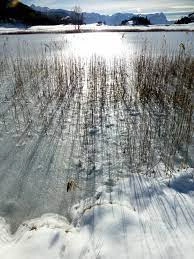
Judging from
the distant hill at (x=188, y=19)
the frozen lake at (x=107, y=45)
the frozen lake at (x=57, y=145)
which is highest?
the distant hill at (x=188, y=19)

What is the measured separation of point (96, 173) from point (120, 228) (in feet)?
3.53

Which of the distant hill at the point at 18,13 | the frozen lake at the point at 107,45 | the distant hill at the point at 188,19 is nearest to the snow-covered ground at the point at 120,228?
the frozen lake at the point at 107,45

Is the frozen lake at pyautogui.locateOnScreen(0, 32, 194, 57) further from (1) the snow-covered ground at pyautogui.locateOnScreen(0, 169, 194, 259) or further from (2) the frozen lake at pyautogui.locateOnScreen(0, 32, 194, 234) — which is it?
(1) the snow-covered ground at pyautogui.locateOnScreen(0, 169, 194, 259)

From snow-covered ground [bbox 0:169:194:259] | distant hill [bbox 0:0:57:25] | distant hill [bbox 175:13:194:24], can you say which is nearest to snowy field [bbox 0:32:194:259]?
snow-covered ground [bbox 0:169:194:259]

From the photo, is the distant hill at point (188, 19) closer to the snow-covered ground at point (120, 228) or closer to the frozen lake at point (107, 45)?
the frozen lake at point (107, 45)

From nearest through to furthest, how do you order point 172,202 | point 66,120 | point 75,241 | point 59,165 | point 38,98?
1. point 75,241
2. point 172,202
3. point 59,165
4. point 66,120
5. point 38,98

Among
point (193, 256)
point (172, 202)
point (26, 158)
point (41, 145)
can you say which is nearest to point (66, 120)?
point (41, 145)

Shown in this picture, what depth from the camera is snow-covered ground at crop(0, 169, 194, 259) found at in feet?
6.82

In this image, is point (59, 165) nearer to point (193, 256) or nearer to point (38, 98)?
point (193, 256)

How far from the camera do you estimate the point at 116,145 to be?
3.94m

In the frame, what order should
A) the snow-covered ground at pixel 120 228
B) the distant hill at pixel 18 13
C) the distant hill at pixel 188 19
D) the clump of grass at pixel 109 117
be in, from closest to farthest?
the snow-covered ground at pixel 120 228 < the clump of grass at pixel 109 117 < the distant hill at pixel 188 19 < the distant hill at pixel 18 13

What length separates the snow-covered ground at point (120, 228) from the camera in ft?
6.82

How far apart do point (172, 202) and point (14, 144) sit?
2230mm

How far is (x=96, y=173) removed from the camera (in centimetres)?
333
